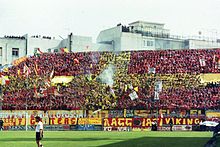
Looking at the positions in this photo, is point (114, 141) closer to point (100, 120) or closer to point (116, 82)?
point (100, 120)

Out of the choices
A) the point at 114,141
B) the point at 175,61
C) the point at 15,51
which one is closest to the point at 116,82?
the point at 175,61

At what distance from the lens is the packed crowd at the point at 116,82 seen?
6806 cm

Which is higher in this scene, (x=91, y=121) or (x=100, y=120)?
(x=100, y=120)

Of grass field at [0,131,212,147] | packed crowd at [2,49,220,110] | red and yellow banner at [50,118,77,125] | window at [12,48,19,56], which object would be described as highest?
window at [12,48,19,56]

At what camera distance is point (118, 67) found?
243 ft

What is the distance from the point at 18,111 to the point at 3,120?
100 inches

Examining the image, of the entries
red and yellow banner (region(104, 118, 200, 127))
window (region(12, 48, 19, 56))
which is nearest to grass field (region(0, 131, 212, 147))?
red and yellow banner (region(104, 118, 200, 127))

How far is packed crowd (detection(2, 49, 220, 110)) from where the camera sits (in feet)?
223

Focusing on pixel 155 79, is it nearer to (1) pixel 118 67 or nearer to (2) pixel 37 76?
(1) pixel 118 67

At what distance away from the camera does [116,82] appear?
71812 millimetres

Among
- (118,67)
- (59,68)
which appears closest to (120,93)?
(118,67)

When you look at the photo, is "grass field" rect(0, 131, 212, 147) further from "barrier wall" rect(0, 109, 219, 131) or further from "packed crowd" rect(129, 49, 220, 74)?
"packed crowd" rect(129, 49, 220, 74)

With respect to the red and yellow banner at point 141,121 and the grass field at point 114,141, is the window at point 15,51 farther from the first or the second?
the grass field at point 114,141

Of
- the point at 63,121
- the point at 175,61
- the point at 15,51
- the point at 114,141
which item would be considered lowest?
the point at 63,121
